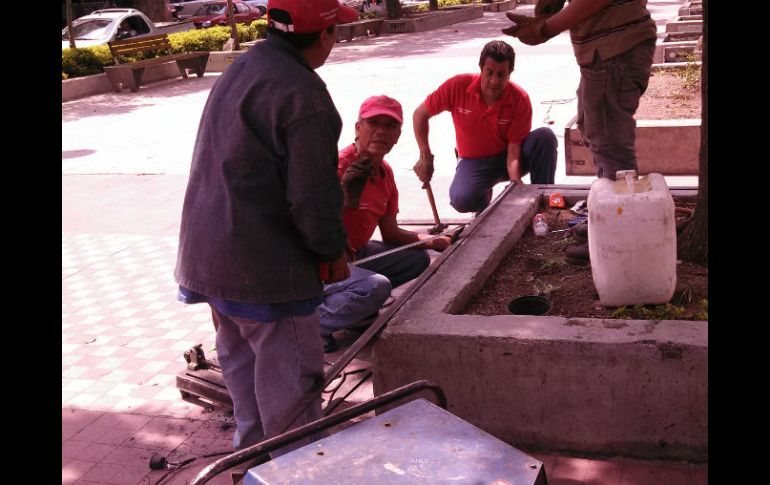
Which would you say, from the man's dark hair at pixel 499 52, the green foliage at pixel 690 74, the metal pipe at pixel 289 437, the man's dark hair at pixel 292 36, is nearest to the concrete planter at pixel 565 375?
the metal pipe at pixel 289 437

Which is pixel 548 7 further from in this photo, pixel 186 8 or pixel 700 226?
pixel 186 8

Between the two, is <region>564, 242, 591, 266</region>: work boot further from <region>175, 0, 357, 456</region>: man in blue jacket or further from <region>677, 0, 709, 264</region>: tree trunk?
<region>175, 0, 357, 456</region>: man in blue jacket

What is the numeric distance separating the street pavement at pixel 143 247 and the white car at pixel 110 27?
3.58 metres

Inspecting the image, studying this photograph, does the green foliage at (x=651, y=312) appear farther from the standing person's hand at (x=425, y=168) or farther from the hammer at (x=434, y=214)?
the standing person's hand at (x=425, y=168)

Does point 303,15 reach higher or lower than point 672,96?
higher

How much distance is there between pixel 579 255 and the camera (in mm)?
4371

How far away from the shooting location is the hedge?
17.4 meters

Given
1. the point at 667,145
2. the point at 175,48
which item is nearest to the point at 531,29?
the point at 667,145

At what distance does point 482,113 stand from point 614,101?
1233 millimetres

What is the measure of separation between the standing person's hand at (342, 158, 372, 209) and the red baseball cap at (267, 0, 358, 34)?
1.40 m

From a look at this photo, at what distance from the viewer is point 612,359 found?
10.4ft

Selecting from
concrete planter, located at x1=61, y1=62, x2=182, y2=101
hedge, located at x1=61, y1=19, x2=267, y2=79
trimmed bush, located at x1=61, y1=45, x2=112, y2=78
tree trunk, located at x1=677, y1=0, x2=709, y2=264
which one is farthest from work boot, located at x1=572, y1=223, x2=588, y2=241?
trimmed bush, located at x1=61, y1=45, x2=112, y2=78

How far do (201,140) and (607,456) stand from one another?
192cm

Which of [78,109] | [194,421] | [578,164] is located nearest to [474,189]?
[578,164]
